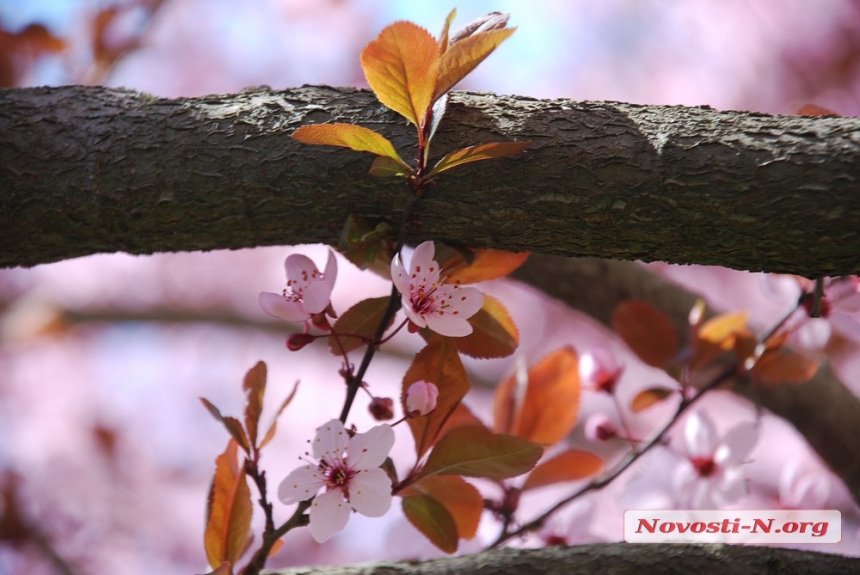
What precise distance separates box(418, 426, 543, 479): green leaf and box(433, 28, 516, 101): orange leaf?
23 cm

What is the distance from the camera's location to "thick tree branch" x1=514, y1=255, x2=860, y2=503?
0.85 m

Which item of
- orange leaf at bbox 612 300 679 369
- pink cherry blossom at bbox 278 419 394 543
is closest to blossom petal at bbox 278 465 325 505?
pink cherry blossom at bbox 278 419 394 543

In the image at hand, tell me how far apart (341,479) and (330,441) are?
27mm

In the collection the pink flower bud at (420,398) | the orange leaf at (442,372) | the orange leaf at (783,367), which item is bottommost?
the pink flower bud at (420,398)

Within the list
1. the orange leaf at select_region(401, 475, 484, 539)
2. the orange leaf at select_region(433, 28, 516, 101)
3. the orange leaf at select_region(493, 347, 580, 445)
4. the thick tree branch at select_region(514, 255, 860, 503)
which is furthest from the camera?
the thick tree branch at select_region(514, 255, 860, 503)

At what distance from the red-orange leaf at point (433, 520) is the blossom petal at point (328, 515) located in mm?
78

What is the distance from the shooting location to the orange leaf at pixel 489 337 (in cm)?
50

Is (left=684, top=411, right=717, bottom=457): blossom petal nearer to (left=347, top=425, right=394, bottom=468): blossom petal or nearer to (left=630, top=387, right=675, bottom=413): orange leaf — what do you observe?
(left=630, top=387, right=675, bottom=413): orange leaf

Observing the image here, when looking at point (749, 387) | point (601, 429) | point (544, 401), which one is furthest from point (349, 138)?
point (749, 387)

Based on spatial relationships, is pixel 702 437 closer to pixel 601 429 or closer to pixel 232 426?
pixel 601 429

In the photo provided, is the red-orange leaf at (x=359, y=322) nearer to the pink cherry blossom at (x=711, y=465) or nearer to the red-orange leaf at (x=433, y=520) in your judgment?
the red-orange leaf at (x=433, y=520)

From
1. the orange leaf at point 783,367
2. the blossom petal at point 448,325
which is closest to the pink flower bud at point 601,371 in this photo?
the orange leaf at point 783,367

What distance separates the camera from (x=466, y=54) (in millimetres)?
421

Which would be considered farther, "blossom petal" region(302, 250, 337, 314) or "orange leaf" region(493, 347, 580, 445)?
"orange leaf" region(493, 347, 580, 445)
